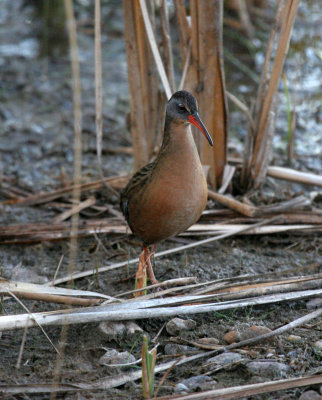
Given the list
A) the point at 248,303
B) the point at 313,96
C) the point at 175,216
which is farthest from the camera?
the point at 313,96

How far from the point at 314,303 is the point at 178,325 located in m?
0.72

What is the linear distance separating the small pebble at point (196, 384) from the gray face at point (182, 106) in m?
1.43

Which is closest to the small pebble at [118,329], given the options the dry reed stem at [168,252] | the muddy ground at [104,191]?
the muddy ground at [104,191]

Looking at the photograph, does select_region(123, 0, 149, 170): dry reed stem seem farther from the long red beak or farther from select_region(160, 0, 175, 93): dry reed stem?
the long red beak

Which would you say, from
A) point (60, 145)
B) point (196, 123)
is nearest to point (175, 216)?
point (196, 123)

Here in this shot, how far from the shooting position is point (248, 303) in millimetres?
3146

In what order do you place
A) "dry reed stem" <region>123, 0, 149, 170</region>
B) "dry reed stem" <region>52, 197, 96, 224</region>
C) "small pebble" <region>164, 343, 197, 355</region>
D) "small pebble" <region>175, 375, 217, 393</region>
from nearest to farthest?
"small pebble" <region>175, 375, 217, 393</region> < "small pebble" <region>164, 343, 197, 355</region> < "dry reed stem" <region>123, 0, 149, 170</region> < "dry reed stem" <region>52, 197, 96, 224</region>

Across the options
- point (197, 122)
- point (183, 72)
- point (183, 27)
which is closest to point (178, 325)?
point (197, 122)

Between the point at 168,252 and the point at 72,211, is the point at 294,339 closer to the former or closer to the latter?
the point at 168,252

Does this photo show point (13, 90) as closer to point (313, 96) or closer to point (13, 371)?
point (313, 96)

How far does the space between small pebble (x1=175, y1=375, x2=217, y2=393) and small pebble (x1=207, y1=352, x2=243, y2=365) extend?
0.13m

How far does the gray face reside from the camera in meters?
3.48

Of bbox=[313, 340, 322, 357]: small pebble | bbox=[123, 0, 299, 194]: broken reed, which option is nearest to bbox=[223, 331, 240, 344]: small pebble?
bbox=[313, 340, 322, 357]: small pebble

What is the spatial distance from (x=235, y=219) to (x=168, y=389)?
72.5 inches
